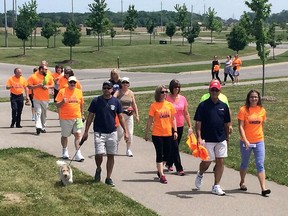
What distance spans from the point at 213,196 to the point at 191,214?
1053mm

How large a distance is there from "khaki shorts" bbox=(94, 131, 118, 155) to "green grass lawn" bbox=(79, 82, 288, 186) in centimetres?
283

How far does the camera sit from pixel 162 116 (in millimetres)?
9586

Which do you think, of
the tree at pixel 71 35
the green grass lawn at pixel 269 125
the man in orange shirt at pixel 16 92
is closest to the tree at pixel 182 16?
the tree at pixel 71 35

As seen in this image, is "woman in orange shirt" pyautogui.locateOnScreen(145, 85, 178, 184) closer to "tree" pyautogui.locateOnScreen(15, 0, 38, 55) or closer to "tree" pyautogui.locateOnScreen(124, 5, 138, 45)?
"tree" pyautogui.locateOnScreen(15, 0, 38, 55)

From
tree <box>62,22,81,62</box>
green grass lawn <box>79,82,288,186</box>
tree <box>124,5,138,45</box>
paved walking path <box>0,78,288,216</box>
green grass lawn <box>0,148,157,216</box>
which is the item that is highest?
tree <box>124,5,138,45</box>

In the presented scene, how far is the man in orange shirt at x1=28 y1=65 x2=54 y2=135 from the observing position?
1420cm

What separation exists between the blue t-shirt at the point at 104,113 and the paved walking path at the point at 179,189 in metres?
1.05

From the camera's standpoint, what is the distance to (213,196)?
879cm

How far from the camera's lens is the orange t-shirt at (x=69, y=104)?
443 inches

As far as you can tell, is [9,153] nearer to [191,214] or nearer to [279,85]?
[191,214]

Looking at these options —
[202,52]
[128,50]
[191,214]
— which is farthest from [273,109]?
[202,52]

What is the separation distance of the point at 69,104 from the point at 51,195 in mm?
3028

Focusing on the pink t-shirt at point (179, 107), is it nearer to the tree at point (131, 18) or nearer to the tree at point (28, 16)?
the tree at point (28, 16)

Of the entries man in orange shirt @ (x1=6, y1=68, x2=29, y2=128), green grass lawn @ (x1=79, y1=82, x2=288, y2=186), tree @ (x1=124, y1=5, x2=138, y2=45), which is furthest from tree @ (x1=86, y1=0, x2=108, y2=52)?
man in orange shirt @ (x1=6, y1=68, x2=29, y2=128)
